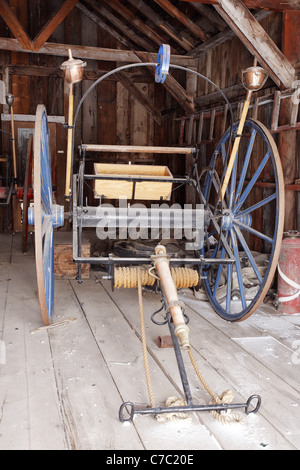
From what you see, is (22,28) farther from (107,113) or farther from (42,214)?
(42,214)

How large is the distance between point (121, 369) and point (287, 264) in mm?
1673

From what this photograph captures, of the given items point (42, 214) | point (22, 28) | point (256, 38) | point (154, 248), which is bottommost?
point (154, 248)

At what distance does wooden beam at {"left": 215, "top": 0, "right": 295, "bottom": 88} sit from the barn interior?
11 mm

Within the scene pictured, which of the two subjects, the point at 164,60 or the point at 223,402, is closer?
the point at 223,402

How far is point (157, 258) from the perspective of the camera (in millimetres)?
2355

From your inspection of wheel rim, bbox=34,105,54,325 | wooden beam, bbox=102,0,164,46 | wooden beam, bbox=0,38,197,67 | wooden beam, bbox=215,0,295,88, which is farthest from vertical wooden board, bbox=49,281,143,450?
wooden beam, bbox=102,0,164,46

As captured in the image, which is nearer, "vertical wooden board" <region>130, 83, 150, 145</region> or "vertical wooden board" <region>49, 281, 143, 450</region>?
"vertical wooden board" <region>49, 281, 143, 450</region>

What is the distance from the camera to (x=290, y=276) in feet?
11.5

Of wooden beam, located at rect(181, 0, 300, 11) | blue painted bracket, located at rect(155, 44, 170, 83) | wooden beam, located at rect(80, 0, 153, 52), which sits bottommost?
blue painted bracket, located at rect(155, 44, 170, 83)

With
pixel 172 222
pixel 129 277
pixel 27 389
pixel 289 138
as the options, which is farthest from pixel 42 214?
pixel 289 138

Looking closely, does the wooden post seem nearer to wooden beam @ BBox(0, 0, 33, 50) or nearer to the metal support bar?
the metal support bar

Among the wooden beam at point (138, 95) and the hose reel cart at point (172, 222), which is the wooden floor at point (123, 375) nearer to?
the hose reel cart at point (172, 222)

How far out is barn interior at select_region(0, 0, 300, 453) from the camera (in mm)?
1959

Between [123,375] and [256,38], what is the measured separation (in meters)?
2.86
